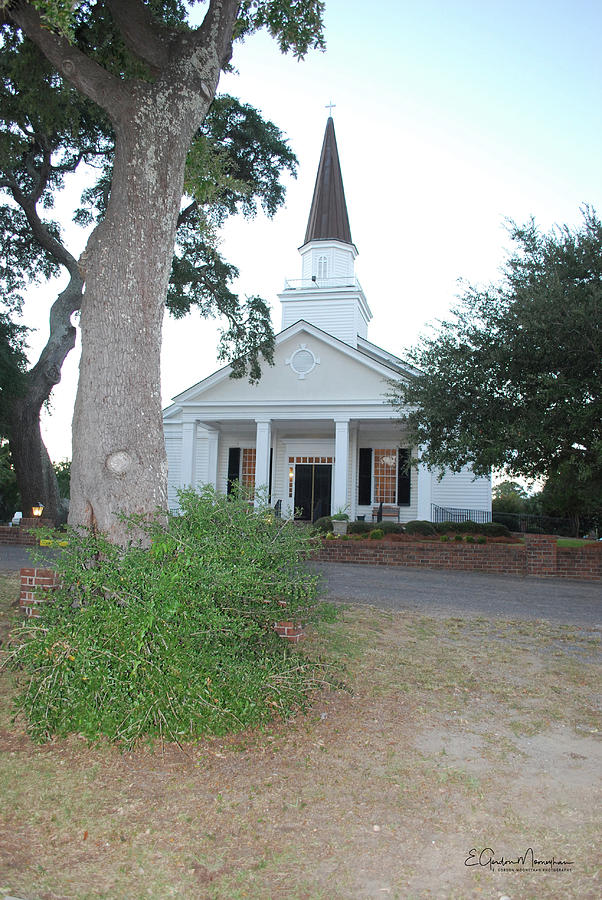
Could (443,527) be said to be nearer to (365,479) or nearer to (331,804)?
(365,479)

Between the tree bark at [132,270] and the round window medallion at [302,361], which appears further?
the round window medallion at [302,361]

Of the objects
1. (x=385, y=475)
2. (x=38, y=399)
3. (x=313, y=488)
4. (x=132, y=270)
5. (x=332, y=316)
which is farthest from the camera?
(x=332, y=316)

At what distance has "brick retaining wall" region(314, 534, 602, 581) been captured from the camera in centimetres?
1261

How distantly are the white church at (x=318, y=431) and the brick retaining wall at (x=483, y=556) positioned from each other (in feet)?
22.9

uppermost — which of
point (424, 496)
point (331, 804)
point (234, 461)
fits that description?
point (234, 461)

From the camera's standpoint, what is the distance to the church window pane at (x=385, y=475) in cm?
2264

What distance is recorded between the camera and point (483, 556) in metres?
13.1

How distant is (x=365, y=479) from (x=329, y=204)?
12152 mm

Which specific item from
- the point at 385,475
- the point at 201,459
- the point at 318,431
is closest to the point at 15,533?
the point at 201,459

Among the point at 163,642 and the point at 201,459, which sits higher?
the point at 201,459

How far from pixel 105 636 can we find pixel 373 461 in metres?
19.8

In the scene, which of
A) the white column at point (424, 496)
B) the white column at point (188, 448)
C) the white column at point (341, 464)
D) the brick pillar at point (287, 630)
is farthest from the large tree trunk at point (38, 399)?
the brick pillar at point (287, 630)

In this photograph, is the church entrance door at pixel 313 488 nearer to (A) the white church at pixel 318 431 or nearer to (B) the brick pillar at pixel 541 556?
(A) the white church at pixel 318 431

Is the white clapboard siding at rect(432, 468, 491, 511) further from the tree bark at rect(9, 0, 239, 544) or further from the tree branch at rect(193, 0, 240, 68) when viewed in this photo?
the tree bark at rect(9, 0, 239, 544)
